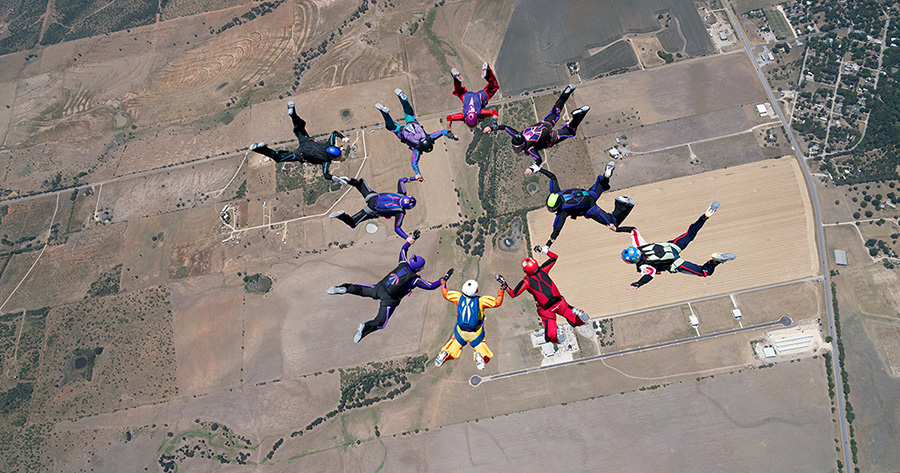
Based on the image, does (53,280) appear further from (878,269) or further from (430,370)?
(878,269)

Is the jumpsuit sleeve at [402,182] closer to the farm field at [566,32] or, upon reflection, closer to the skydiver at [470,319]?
the skydiver at [470,319]

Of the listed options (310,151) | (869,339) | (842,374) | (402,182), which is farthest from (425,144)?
(869,339)

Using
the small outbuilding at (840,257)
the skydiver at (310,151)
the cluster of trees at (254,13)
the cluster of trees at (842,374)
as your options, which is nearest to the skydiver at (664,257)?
the cluster of trees at (842,374)

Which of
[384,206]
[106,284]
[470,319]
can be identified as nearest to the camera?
[470,319]

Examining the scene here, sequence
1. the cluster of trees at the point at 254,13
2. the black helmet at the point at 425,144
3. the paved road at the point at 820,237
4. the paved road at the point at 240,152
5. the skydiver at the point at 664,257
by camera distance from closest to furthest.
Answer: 1. the skydiver at the point at 664,257
2. the black helmet at the point at 425,144
3. the paved road at the point at 820,237
4. the paved road at the point at 240,152
5. the cluster of trees at the point at 254,13

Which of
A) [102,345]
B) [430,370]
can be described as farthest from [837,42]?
[102,345]

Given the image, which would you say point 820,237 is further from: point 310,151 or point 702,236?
point 310,151
